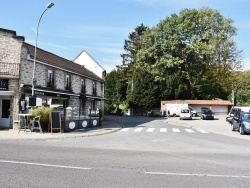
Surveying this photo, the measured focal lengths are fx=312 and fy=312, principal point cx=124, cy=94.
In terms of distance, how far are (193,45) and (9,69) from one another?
4662 centimetres

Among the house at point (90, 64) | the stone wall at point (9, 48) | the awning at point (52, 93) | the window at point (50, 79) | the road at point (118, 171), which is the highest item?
the house at point (90, 64)

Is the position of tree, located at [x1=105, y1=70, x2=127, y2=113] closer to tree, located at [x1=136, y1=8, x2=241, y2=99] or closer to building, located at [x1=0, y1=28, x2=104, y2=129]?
tree, located at [x1=136, y1=8, x2=241, y2=99]

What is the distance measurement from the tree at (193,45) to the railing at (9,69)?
140ft

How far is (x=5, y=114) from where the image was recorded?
985 inches

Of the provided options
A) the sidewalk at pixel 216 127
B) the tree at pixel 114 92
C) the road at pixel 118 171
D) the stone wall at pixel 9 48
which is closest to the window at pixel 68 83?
the stone wall at pixel 9 48

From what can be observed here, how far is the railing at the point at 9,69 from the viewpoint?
24.0m

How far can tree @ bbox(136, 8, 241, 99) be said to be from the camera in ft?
208

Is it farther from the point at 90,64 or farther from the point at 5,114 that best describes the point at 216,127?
the point at 90,64

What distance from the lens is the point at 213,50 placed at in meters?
62.3

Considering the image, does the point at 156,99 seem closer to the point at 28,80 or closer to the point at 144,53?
the point at 144,53

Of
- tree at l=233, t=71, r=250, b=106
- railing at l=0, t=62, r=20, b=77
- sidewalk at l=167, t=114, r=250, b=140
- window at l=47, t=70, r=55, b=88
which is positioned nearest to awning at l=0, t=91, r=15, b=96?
railing at l=0, t=62, r=20, b=77

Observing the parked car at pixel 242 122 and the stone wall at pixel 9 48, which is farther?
the stone wall at pixel 9 48

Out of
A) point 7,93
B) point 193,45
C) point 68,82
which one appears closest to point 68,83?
point 68,82

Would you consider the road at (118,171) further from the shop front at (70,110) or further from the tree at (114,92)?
the tree at (114,92)
